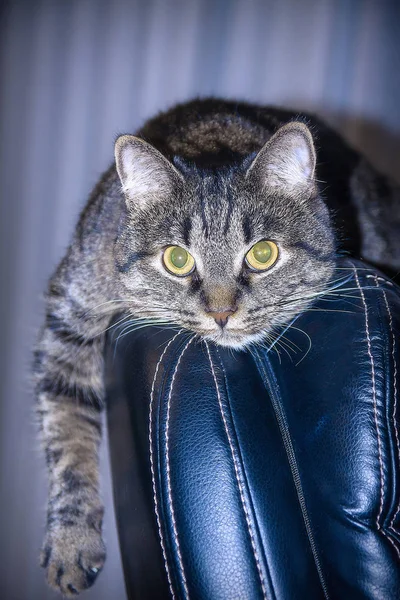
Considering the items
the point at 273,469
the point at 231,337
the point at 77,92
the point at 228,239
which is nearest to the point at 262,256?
the point at 228,239

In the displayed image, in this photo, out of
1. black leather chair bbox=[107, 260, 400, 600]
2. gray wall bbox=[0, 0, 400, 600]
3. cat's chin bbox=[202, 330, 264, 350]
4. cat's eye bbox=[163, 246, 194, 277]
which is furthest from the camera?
gray wall bbox=[0, 0, 400, 600]

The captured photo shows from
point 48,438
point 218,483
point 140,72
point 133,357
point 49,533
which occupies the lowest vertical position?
point 49,533

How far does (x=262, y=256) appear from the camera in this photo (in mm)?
1097

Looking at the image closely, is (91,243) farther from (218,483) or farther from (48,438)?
(218,483)

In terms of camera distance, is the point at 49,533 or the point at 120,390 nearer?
the point at 120,390

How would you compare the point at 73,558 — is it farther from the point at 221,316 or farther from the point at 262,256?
the point at 262,256

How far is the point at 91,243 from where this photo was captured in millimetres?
1276

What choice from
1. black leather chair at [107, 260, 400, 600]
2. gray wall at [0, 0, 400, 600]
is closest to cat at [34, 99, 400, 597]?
black leather chair at [107, 260, 400, 600]

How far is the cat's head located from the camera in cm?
106

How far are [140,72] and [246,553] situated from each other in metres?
1.85

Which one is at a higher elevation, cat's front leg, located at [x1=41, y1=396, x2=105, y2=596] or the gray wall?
the gray wall

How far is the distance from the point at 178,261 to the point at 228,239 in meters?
0.12

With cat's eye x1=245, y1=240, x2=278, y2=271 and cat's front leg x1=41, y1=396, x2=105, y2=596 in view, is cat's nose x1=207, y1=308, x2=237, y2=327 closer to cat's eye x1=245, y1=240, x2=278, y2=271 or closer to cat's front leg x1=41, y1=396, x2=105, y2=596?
cat's eye x1=245, y1=240, x2=278, y2=271

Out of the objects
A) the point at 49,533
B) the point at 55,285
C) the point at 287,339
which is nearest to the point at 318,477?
the point at 287,339
